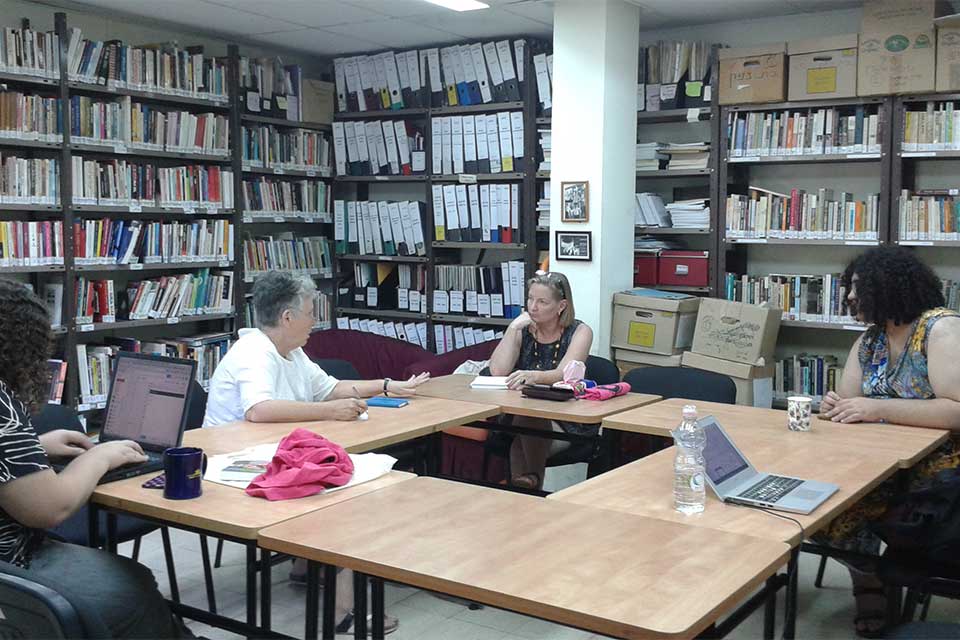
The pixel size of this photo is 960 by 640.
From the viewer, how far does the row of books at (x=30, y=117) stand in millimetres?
5145

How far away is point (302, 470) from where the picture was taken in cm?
232

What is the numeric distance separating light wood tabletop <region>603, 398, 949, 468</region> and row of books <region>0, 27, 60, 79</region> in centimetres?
388

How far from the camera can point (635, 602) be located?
5.36 ft

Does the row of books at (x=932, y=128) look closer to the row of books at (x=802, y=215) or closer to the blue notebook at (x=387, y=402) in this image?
the row of books at (x=802, y=215)

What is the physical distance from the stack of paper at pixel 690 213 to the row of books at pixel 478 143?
42.0 inches

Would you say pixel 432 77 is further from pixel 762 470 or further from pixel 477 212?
pixel 762 470

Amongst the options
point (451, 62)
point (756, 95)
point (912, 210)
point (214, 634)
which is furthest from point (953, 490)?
point (451, 62)

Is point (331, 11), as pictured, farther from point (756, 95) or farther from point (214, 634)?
point (214, 634)

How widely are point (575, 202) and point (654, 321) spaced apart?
838 millimetres

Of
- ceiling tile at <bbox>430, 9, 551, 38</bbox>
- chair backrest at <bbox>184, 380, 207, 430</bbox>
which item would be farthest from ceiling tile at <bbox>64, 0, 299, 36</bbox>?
chair backrest at <bbox>184, 380, 207, 430</bbox>

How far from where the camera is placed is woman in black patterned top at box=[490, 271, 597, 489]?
4117 mm

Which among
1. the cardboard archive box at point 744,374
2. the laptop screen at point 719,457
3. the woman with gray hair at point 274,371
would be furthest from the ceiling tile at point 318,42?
the laptop screen at point 719,457

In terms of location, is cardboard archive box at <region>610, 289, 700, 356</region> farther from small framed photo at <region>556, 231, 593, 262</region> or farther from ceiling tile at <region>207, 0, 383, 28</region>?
ceiling tile at <region>207, 0, 383, 28</region>

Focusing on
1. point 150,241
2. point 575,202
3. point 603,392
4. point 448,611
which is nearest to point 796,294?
point 575,202
